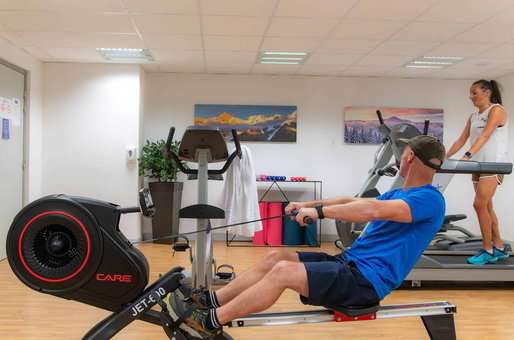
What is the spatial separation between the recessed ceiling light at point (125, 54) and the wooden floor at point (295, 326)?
2875 mm

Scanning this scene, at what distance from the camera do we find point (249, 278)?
2.22 m

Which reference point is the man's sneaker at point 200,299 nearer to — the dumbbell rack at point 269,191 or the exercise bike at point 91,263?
the exercise bike at point 91,263

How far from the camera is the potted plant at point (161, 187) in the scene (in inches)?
232

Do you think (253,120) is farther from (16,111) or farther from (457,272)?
(457,272)

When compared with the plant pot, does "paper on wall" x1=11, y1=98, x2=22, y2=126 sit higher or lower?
higher

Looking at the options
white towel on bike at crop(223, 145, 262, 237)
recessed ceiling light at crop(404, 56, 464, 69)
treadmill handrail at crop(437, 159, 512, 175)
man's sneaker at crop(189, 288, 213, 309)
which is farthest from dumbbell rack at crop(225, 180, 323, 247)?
man's sneaker at crop(189, 288, 213, 309)

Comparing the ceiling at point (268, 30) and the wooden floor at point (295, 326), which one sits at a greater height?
the ceiling at point (268, 30)

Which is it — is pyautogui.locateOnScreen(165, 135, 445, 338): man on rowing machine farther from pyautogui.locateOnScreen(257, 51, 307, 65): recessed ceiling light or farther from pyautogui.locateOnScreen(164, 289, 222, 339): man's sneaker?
pyautogui.locateOnScreen(257, 51, 307, 65): recessed ceiling light

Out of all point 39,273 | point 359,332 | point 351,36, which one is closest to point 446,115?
point 351,36

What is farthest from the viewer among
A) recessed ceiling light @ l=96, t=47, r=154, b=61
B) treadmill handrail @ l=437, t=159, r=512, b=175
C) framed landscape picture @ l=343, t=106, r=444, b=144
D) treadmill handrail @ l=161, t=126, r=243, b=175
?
framed landscape picture @ l=343, t=106, r=444, b=144

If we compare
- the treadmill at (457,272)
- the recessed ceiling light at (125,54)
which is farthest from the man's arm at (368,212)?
the recessed ceiling light at (125,54)

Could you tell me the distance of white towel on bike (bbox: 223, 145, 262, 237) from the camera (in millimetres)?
3893

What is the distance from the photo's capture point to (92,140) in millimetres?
5910

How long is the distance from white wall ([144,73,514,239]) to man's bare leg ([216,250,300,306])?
425cm
